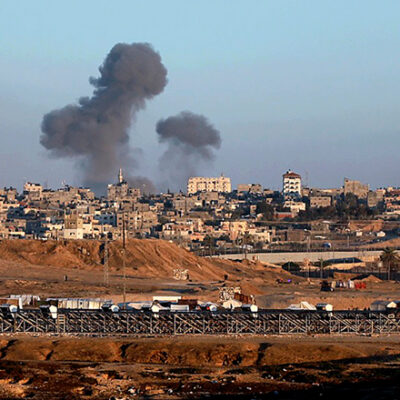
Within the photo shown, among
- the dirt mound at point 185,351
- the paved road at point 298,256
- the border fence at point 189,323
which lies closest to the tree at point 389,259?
the paved road at point 298,256

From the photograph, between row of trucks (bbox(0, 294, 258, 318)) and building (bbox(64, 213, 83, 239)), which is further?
building (bbox(64, 213, 83, 239))

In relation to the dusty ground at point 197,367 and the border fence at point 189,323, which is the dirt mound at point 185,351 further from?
the border fence at point 189,323

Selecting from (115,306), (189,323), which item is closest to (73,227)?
(115,306)

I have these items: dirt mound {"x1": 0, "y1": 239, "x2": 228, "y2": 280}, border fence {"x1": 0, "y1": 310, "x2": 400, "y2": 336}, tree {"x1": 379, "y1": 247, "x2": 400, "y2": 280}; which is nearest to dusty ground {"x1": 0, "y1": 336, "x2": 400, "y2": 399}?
border fence {"x1": 0, "y1": 310, "x2": 400, "y2": 336}

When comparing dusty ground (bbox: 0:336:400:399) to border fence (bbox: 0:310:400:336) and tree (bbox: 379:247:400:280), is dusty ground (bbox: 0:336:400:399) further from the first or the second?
tree (bbox: 379:247:400:280)

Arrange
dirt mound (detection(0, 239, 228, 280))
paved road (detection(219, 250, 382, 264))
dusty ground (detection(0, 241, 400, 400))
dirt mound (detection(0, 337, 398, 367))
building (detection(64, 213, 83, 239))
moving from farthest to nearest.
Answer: building (detection(64, 213, 83, 239))
paved road (detection(219, 250, 382, 264))
dirt mound (detection(0, 239, 228, 280))
dirt mound (detection(0, 337, 398, 367))
dusty ground (detection(0, 241, 400, 400))

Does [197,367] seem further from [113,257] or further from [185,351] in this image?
[113,257]
